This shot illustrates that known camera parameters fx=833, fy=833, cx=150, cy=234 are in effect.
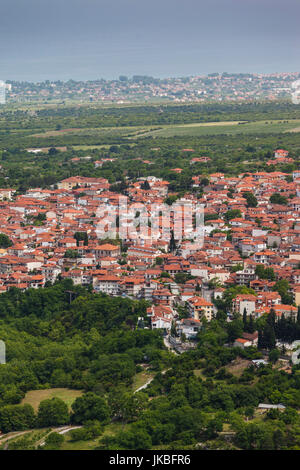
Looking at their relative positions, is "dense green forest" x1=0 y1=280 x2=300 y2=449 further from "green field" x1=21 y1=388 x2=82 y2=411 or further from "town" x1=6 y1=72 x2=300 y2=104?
"town" x1=6 y1=72 x2=300 y2=104

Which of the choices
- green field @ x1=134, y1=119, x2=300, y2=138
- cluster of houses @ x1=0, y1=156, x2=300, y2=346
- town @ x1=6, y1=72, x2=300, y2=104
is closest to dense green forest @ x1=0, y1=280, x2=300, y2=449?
cluster of houses @ x1=0, y1=156, x2=300, y2=346

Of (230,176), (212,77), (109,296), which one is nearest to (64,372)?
(109,296)

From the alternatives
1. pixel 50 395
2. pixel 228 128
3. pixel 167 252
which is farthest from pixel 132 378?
pixel 228 128

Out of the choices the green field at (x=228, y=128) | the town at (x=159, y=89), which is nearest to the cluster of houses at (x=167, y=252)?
the green field at (x=228, y=128)

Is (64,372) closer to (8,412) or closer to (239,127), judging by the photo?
(8,412)

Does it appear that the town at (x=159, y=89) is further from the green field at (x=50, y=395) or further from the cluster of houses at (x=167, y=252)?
the green field at (x=50, y=395)
